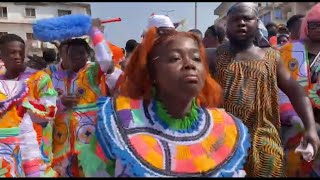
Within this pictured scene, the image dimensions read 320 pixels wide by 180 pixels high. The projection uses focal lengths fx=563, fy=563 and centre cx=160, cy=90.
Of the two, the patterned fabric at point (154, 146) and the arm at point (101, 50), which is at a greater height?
the arm at point (101, 50)

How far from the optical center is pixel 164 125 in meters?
2.46

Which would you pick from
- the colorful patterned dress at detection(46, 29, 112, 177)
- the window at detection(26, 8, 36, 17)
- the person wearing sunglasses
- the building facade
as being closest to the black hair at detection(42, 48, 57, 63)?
the colorful patterned dress at detection(46, 29, 112, 177)

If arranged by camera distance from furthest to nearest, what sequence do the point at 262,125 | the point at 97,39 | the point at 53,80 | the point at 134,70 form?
the point at 53,80, the point at 97,39, the point at 262,125, the point at 134,70

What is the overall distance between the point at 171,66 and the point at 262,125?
115cm

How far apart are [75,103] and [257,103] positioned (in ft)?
6.39

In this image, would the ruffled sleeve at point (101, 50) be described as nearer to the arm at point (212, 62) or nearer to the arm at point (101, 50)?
the arm at point (101, 50)

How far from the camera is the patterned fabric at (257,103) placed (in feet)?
10.8

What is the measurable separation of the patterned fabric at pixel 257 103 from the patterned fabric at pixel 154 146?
752mm

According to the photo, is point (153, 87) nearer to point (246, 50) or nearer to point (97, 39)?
point (246, 50)

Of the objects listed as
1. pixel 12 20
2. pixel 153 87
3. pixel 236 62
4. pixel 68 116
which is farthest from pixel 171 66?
pixel 12 20

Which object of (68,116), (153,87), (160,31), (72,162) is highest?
(160,31)

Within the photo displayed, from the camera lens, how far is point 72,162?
466 cm

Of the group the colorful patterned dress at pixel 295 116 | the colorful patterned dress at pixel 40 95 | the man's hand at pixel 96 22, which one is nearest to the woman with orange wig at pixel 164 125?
the colorful patterned dress at pixel 295 116

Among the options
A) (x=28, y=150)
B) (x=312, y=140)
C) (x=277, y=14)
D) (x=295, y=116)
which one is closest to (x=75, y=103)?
(x=28, y=150)
